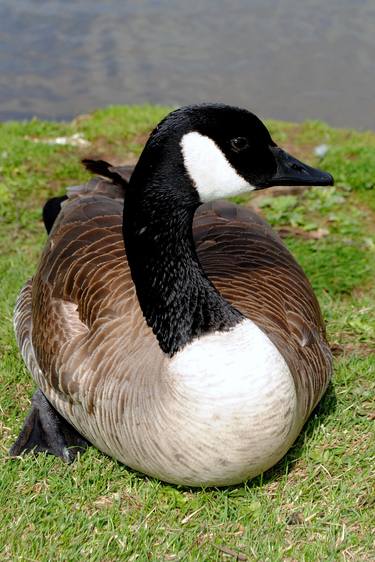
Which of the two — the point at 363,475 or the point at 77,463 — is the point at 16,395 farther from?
the point at 363,475

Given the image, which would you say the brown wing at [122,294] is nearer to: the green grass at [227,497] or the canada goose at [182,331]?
the canada goose at [182,331]

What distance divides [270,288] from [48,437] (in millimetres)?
1278

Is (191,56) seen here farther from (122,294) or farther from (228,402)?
(228,402)

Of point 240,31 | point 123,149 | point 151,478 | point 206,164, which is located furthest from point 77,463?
point 240,31

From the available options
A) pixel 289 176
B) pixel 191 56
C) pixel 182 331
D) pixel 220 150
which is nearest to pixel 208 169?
pixel 220 150

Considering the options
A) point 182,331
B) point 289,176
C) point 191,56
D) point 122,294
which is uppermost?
point 289,176

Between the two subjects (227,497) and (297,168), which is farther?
(227,497)

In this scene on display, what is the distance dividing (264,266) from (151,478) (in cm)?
114

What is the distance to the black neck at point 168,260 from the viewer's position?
2.88 m

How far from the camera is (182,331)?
118 inches

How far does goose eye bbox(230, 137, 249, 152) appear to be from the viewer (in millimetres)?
2838

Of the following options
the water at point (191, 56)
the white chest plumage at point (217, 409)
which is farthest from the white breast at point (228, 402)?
the water at point (191, 56)

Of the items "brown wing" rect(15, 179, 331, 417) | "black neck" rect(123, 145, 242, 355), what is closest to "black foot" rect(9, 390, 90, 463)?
"brown wing" rect(15, 179, 331, 417)

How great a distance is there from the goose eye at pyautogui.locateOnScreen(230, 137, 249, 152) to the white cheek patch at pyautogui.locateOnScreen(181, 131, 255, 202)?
0.05m
